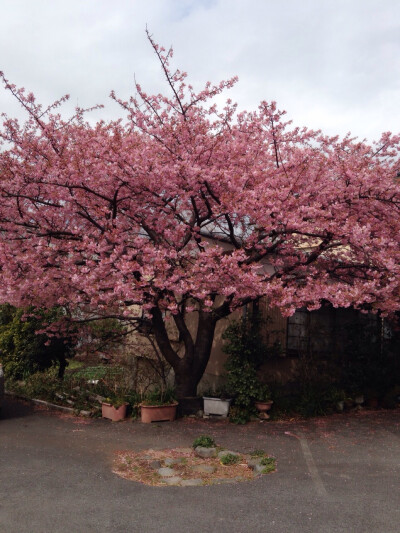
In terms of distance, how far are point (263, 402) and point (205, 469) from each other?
3295 millimetres

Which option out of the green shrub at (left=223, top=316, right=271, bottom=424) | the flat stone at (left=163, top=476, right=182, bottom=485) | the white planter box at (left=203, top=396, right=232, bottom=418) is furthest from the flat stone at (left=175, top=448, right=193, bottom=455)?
the white planter box at (left=203, top=396, right=232, bottom=418)

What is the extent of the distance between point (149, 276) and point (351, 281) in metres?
4.23

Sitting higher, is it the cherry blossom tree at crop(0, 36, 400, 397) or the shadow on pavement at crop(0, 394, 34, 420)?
the cherry blossom tree at crop(0, 36, 400, 397)

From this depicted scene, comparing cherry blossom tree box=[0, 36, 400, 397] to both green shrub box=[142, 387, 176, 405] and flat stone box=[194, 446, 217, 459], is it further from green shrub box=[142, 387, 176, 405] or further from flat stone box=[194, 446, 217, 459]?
flat stone box=[194, 446, 217, 459]

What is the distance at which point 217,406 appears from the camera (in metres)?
9.05

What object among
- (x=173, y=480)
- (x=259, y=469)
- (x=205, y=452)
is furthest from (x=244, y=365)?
(x=173, y=480)

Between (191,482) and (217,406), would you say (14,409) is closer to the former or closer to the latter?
(217,406)

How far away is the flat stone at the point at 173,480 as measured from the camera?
5.39m

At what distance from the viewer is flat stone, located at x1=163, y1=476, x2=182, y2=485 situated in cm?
539

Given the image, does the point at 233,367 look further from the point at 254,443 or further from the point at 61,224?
the point at 61,224

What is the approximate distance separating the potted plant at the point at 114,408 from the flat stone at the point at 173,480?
11.9 ft

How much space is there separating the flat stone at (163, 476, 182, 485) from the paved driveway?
20 centimetres

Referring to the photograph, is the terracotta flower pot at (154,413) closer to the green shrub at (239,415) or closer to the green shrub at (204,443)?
the green shrub at (239,415)

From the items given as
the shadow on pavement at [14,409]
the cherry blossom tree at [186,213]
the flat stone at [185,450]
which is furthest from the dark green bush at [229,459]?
the shadow on pavement at [14,409]
